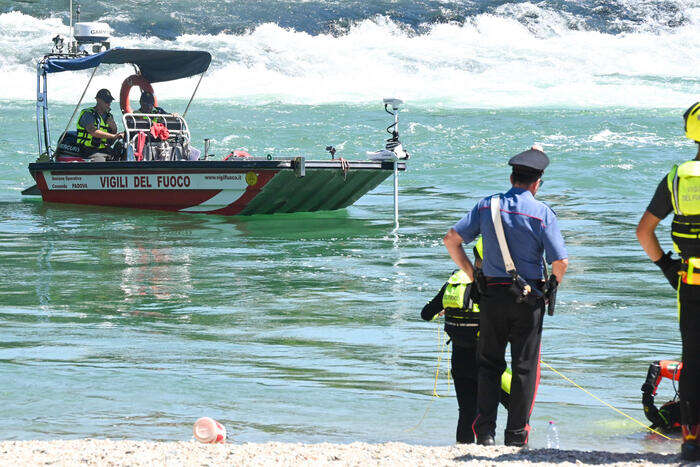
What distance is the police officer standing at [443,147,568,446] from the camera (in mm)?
5195

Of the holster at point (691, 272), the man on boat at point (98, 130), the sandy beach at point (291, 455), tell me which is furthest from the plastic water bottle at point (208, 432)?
the man on boat at point (98, 130)

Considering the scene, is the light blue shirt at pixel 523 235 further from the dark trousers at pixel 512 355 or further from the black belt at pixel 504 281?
the dark trousers at pixel 512 355

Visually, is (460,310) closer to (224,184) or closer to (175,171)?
(224,184)

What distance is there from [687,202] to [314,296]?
19.0 feet

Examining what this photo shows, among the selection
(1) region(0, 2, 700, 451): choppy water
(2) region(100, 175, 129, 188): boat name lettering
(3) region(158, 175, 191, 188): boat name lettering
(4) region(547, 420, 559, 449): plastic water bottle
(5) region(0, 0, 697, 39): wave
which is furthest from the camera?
(5) region(0, 0, 697, 39): wave

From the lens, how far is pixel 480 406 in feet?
18.1

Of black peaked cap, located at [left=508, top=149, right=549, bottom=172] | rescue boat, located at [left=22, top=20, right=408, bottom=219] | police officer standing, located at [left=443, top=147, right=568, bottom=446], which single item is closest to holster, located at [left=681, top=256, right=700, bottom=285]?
police officer standing, located at [left=443, top=147, right=568, bottom=446]

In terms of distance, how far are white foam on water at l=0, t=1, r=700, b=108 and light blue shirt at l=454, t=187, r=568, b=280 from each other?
106ft

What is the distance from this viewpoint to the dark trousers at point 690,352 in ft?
15.9

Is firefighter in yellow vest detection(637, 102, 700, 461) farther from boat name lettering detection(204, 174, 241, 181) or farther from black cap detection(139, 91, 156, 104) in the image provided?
black cap detection(139, 91, 156, 104)

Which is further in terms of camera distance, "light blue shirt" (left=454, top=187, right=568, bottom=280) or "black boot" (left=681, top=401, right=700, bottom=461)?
"light blue shirt" (left=454, top=187, right=568, bottom=280)

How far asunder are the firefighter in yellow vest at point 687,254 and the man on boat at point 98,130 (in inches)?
464

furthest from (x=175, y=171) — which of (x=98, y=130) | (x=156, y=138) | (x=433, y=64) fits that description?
(x=433, y=64)

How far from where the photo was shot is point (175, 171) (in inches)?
635
